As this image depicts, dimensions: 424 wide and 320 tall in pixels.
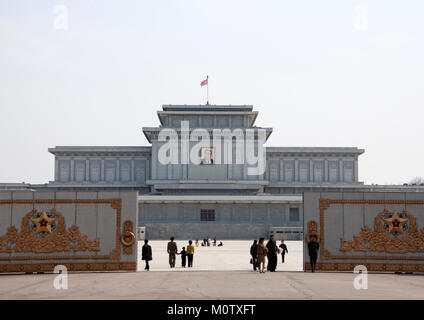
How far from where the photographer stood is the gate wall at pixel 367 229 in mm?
20266

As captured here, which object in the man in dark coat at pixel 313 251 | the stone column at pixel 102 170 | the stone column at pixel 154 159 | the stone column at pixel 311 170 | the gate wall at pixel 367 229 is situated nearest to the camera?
the man in dark coat at pixel 313 251

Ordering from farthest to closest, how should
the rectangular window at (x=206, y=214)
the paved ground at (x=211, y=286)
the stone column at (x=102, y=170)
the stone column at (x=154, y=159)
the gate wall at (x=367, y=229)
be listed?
the stone column at (x=102, y=170) < the stone column at (x=154, y=159) < the rectangular window at (x=206, y=214) < the gate wall at (x=367, y=229) < the paved ground at (x=211, y=286)

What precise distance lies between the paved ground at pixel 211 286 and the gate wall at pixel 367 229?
0.92 meters

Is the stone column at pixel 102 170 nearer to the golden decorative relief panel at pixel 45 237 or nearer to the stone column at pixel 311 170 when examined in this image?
the stone column at pixel 311 170

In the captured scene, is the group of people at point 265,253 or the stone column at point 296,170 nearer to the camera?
the group of people at point 265,253

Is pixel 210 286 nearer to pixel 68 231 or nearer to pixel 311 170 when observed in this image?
pixel 68 231

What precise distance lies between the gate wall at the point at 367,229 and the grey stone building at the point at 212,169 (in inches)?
1402

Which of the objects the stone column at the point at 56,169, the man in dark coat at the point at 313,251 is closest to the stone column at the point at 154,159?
the stone column at the point at 56,169

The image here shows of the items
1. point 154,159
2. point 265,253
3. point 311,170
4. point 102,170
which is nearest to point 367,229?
point 265,253

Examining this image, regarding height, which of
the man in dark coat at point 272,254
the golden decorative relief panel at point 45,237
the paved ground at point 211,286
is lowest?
the paved ground at point 211,286

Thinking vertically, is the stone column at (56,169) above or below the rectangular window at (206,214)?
above

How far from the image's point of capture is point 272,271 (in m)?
20.7

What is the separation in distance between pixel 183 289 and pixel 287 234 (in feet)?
122

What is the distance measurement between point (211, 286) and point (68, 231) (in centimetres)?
707
